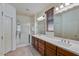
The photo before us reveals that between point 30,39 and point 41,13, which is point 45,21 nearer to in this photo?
point 41,13

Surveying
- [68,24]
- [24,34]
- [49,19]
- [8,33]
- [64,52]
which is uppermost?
[49,19]

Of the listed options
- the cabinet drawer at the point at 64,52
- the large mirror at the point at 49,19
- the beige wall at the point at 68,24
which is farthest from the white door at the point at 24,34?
the cabinet drawer at the point at 64,52

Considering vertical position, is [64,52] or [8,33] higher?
[8,33]

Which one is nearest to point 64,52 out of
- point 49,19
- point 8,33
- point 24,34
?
point 49,19

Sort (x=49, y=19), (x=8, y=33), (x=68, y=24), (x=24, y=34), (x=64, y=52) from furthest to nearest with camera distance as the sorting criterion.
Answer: (x=24, y=34), (x=8, y=33), (x=49, y=19), (x=68, y=24), (x=64, y=52)

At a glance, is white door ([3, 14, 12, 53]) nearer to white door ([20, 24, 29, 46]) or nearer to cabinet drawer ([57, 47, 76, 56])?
white door ([20, 24, 29, 46])

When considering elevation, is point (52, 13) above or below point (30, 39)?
above

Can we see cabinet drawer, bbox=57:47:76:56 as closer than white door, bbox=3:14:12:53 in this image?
Yes

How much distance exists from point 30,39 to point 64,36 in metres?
2.58

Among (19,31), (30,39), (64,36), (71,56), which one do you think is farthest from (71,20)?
(19,31)

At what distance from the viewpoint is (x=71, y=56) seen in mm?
1754

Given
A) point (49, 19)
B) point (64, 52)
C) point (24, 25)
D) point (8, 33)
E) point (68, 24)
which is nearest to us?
point (64, 52)

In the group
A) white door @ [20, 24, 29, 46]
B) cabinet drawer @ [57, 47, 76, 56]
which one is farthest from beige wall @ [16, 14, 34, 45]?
cabinet drawer @ [57, 47, 76, 56]

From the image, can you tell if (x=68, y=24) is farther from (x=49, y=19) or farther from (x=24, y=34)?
(x=24, y=34)
